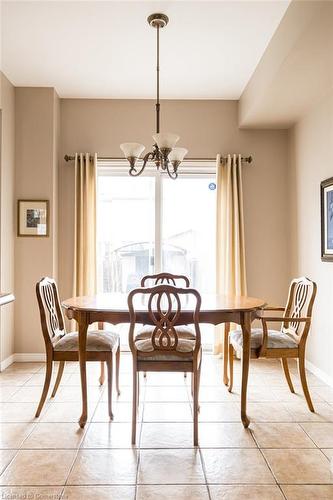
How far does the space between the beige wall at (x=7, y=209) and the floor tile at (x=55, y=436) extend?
1.52m

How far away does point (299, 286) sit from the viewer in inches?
123

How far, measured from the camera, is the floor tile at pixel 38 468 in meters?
1.96

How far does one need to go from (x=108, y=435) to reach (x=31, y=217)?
245 cm

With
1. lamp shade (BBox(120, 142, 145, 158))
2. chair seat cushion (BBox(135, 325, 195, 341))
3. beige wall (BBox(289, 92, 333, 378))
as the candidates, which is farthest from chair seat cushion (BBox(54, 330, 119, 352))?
beige wall (BBox(289, 92, 333, 378))

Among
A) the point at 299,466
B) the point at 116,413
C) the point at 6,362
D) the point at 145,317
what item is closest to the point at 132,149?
the point at 145,317

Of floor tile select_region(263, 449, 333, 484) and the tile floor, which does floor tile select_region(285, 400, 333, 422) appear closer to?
the tile floor

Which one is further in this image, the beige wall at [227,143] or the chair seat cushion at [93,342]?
the beige wall at [227,143]

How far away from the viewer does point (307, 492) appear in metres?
1.87

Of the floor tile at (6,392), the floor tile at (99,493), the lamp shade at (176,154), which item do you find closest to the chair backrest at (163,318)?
the floor tile at (99,493)

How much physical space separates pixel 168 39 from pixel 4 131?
5.92ft

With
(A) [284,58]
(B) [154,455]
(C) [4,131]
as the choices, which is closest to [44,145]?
(C) [4,131]

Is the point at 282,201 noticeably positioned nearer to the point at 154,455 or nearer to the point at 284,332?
the point at 284,332

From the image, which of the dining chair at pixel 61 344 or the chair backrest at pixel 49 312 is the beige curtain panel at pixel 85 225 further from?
the dining chair at pixel 61 344

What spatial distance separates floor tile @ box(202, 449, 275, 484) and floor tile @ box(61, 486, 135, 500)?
40 cm
